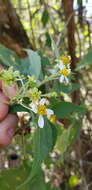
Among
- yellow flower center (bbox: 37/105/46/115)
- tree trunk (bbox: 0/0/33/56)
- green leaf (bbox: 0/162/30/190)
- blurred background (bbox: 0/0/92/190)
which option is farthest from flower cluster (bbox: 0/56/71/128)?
tree trunk (bbox: 0/0/33/56)

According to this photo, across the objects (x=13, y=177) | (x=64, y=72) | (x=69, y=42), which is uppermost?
(x=69, y=42)

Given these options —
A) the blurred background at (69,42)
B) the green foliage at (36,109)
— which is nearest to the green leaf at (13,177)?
the green foliage at (36,109)

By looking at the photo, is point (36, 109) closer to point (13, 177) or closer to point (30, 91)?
point (30, 91)

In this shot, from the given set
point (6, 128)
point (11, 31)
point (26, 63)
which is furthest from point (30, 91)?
point (11, 31)

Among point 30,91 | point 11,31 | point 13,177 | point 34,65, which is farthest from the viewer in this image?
point 11,31

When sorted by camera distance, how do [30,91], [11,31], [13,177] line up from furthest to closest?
1. [11,31]
2. [13,177]
3. [30,91]

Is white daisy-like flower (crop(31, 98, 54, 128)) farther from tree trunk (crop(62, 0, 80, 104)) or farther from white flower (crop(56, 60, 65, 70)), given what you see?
tree trunk (crop(62, 0, 80, 104))

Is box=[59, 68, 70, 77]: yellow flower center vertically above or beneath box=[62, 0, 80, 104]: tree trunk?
beneath

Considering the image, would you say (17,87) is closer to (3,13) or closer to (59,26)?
(3,13)

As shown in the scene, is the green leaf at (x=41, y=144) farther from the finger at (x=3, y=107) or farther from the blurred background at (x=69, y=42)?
the blurred background at (x=69, y=42)

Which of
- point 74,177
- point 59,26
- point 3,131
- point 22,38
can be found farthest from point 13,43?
point 3,131
